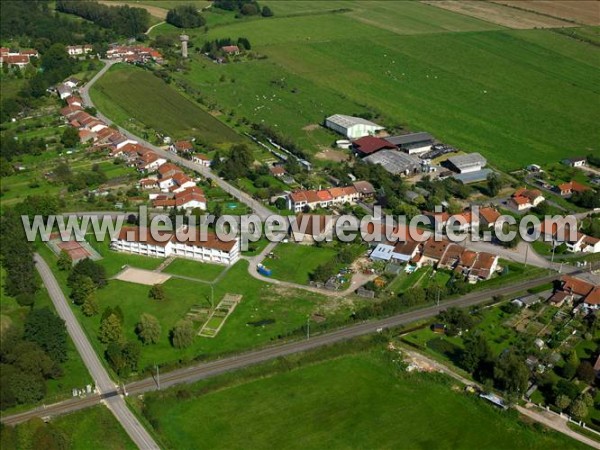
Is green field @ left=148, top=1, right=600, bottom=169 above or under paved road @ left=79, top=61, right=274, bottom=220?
above

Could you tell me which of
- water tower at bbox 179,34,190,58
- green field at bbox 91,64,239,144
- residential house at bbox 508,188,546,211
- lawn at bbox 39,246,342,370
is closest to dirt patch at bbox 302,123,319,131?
green field at bbox 91,64,239,144

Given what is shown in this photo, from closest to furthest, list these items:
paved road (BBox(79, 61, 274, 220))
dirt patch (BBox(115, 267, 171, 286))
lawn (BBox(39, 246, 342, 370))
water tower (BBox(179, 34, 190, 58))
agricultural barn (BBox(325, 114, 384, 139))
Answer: lawn (BBox(39, 246, 342, 370)) → dirt patch (BBox(115, 267, 171, 286)) → paved road (BBox(79, 61, 274, 220)) → agricultural barn (BBox(325, 114, 384, 139)) → water tower (BBox(179, 34, 190, 58))

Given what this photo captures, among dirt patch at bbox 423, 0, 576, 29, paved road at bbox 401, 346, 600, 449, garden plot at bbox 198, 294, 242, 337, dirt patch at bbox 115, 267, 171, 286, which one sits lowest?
dirt patch at bbox 115, 267, 171, 286

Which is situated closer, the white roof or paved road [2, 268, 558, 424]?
paved road [2, 268, 558, 424]

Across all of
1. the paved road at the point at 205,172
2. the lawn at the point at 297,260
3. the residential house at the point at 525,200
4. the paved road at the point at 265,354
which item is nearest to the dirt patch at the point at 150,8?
the paved road at the point at 205,172

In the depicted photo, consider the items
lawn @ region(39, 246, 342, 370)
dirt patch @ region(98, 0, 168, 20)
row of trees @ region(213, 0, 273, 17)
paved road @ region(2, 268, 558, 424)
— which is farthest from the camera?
dirt patch @ region(98, 0, 168, 20)

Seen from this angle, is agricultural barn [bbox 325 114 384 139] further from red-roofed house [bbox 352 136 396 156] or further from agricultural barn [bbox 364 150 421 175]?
agricultural barn [bbox 364 150 421 175]

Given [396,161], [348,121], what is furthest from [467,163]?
[348,121]

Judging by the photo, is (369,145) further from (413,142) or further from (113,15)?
(113,15)
